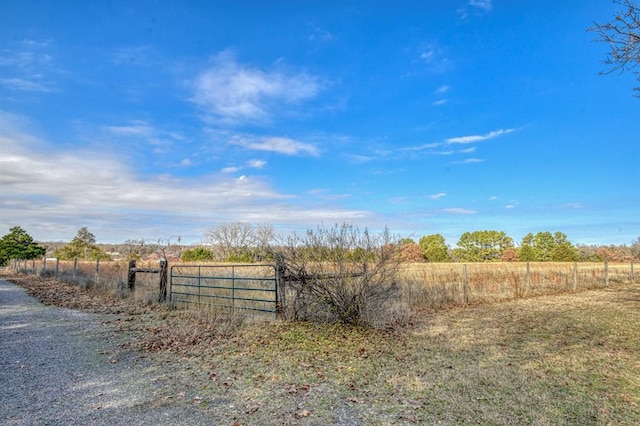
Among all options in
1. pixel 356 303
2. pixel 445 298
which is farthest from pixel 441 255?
pixel 356 303

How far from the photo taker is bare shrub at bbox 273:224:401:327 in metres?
8.23

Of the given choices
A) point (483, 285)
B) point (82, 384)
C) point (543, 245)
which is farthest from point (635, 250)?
point (82, 384)

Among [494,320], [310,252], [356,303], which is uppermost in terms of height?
[310,252]

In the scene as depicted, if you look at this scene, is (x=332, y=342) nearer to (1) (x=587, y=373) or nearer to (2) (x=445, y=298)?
(1) (x=587, y=373)

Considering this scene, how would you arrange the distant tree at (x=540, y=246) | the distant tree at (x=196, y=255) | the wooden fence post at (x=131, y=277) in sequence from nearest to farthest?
the wooden fence post at (x=131, y=277) < the distant tree at (x=196, y=255) < the distant tree at (x=540, y=246)

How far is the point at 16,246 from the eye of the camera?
4191 cm

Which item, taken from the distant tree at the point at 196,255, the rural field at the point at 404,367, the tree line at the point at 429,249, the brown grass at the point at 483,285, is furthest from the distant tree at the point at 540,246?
the rural field at the point at 404,367

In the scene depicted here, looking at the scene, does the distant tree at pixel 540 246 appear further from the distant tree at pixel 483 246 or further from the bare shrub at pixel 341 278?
the bare shrub at pixel 341 278

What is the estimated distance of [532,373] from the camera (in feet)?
16.9

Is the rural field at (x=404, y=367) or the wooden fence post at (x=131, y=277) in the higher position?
the wooden fence post at (x=131, y=277)

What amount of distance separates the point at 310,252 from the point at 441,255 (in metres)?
49.3

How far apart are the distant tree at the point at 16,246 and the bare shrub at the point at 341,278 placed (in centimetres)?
4604

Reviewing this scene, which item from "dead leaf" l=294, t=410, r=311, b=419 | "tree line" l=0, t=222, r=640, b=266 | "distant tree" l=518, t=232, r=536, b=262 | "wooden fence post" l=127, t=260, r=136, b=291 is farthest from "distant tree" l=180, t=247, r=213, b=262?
"distant tree" l=518, t=232, r=536, b=262

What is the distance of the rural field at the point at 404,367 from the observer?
3.88 meters
